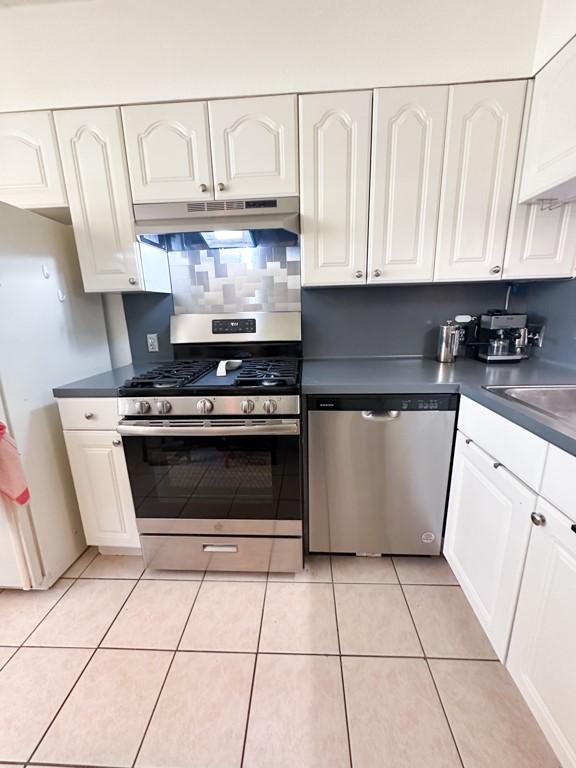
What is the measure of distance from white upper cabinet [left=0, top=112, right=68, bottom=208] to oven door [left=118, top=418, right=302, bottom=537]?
1180mm

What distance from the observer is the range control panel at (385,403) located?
1.37 meters

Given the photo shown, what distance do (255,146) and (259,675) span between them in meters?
2.16

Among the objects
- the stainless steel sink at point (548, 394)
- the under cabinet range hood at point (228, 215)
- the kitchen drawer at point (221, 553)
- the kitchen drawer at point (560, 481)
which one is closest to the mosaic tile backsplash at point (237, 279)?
the under cabinet range hood at point (228, 215)

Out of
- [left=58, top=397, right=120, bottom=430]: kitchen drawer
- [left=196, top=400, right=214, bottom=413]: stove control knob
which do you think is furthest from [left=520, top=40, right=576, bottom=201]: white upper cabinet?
[left=58, top=397, right=120, bottom=430]: kitchen drawer

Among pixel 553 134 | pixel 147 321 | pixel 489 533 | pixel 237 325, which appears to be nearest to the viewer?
pixel 489 533

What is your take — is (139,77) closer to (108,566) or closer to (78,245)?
(78,245)

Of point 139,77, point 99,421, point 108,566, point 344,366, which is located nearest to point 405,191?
point 344,366

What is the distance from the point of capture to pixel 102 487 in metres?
1.57

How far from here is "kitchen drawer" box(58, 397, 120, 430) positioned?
1457 mm

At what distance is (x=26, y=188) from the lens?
153 centimetres

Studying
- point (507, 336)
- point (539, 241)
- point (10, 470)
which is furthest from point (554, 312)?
point (10, 470)

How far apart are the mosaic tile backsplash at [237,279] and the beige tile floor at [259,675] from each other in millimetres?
1469

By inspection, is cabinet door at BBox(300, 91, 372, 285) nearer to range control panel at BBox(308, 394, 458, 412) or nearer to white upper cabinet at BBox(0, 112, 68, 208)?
range control panel at BBox(308, 394, 458, 412)

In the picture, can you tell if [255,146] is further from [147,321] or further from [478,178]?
[147,321]
